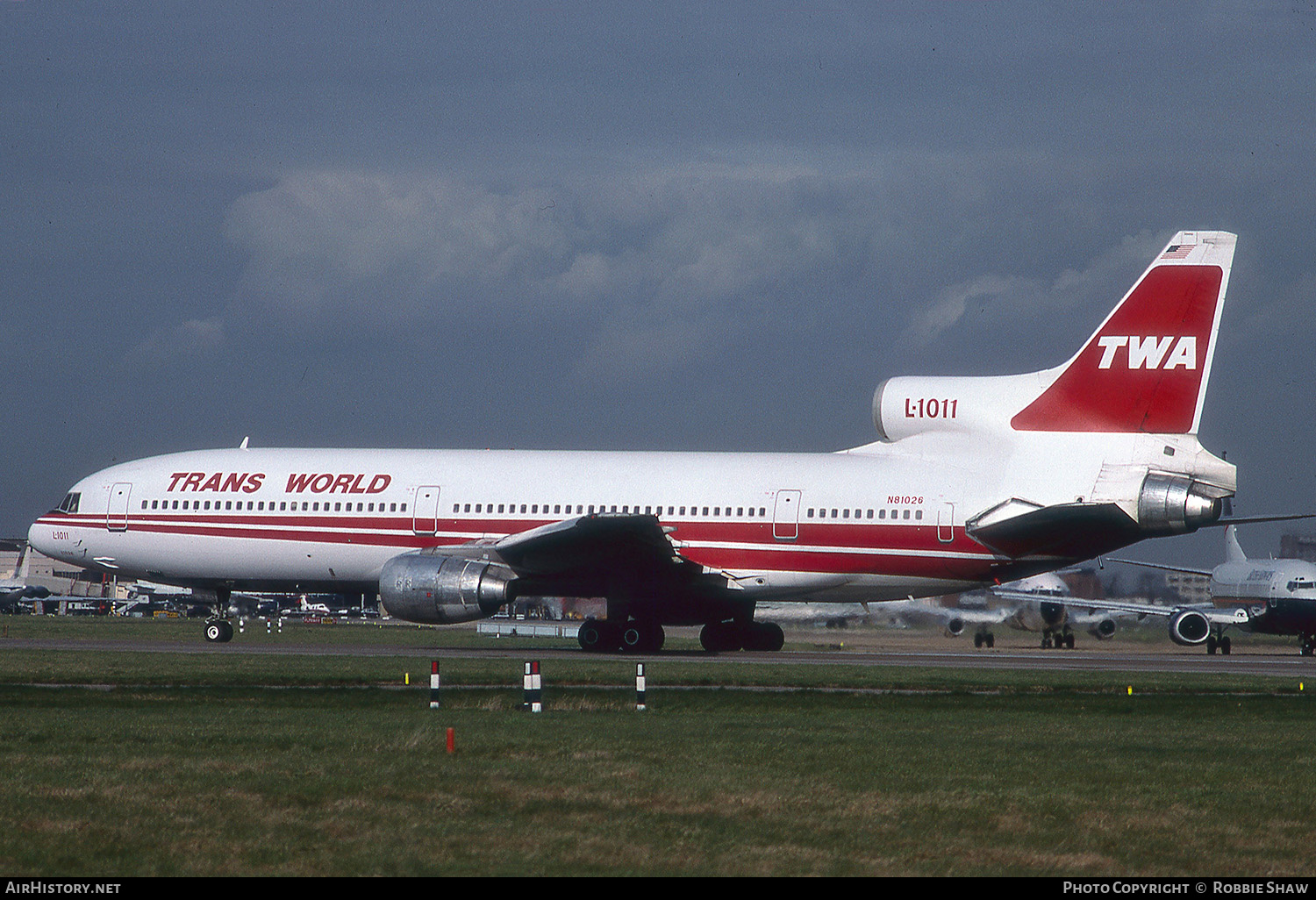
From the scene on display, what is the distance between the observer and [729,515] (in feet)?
114

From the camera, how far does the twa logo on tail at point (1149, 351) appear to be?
108 ft

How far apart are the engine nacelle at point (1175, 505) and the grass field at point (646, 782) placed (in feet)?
27.9

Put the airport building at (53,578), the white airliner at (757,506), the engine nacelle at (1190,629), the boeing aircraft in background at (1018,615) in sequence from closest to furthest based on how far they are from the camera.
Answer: the white airliner at (757,506)
the engine nacelle at (1190,629)
the boeing aircraft in background at (1018,615)
the airport building at (53,578)

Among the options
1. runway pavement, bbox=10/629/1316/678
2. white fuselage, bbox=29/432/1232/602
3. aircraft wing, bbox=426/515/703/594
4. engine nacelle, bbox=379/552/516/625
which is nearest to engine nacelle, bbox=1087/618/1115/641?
runway pavement, bbox=10/629/1316/678

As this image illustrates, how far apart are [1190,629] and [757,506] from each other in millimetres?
20236

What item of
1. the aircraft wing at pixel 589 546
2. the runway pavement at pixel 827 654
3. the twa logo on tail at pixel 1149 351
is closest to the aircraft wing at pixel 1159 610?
the runway pavement at pixel 827 654

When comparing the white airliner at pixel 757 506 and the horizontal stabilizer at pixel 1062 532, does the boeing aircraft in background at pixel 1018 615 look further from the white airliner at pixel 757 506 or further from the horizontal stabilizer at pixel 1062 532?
the horizontal stabilizer at pixel 1062 532

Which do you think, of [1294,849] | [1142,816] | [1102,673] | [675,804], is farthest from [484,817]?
[1102,673]

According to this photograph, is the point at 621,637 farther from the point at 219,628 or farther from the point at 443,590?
the point at 219,628

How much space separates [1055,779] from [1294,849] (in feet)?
10.7

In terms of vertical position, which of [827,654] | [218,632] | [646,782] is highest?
[218,632]

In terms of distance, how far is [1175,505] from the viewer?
104ft

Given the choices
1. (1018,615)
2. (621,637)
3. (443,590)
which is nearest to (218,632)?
(443,590)

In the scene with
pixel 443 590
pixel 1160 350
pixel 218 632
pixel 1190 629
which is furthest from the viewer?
pixel 1190 629
